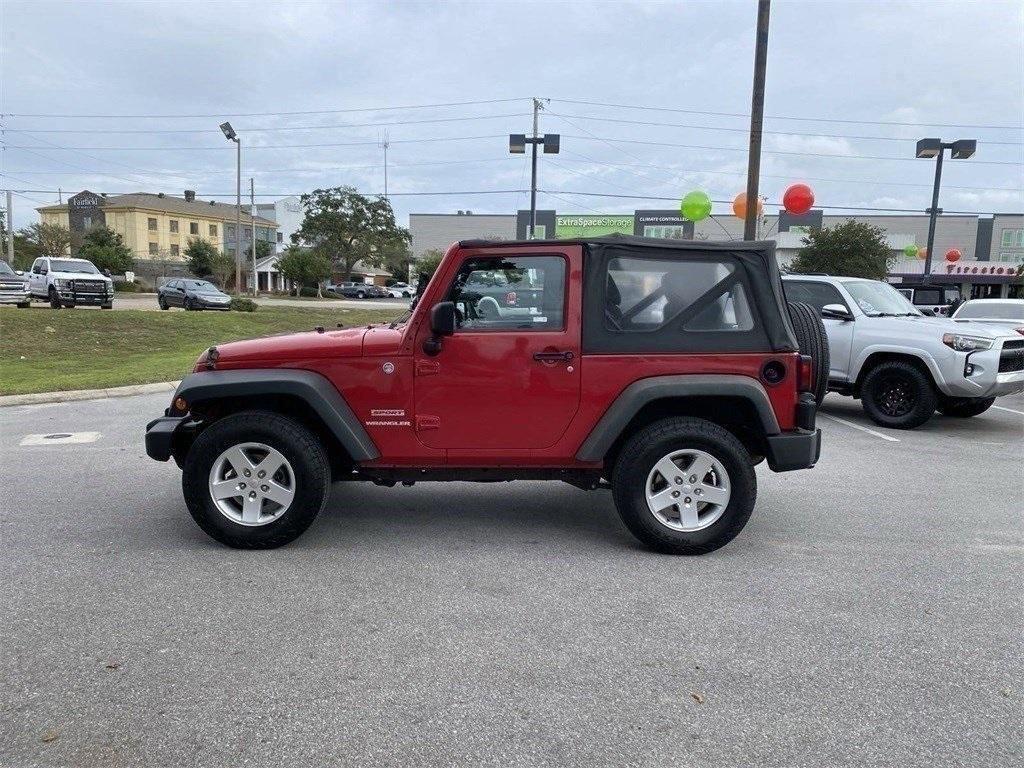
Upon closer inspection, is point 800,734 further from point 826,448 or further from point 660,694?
point 826,448

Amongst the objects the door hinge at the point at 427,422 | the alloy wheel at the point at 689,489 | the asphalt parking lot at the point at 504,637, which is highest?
the door hinge at the point at 427,422

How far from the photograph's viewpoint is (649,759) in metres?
2.51

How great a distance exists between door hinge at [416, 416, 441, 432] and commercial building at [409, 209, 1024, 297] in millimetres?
40466

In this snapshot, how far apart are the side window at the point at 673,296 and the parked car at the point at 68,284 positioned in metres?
23.6

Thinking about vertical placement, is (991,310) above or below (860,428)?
above

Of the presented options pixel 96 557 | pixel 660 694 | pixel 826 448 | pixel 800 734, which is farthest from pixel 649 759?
pixel 826 448

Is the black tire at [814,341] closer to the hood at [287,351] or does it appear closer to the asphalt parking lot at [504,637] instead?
the asphalt parking lot at [504,637]

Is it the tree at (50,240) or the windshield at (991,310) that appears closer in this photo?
the windshield at (991,310)

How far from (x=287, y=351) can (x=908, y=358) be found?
756cm

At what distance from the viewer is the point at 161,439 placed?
4.38 m

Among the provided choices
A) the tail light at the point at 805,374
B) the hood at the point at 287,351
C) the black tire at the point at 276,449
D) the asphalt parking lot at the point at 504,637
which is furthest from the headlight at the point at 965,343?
the black tire at the point at 276,449

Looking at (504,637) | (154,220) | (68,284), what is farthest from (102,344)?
(154,220)

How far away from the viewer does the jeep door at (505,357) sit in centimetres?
428

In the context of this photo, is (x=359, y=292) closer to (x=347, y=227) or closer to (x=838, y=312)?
(x=347, y=227)
